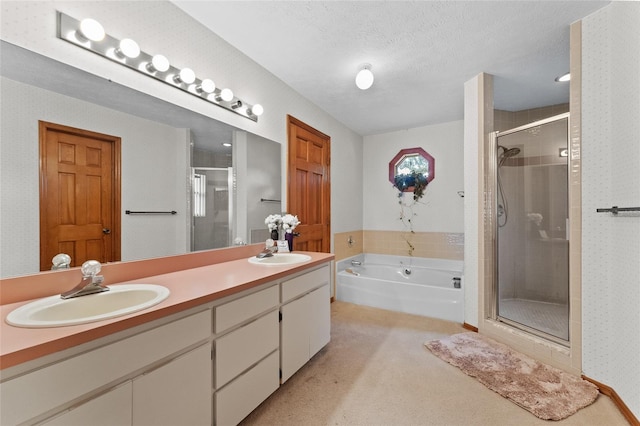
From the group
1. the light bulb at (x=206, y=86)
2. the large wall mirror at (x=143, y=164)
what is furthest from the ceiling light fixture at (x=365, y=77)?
the light bulb at (x=206, y=86)

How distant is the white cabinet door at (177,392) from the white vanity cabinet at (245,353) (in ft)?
0.22

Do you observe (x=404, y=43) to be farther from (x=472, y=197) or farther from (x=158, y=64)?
(x=158, y=64)

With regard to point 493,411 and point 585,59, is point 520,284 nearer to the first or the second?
point 493,411

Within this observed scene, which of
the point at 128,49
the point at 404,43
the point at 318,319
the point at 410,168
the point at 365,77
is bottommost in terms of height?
the point at 318,319

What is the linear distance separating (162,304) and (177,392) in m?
0.38

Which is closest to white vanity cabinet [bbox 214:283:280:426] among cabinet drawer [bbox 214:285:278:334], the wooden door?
cabinet drawer [bbox 214:285:278:334]

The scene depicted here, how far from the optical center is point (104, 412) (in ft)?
2.81

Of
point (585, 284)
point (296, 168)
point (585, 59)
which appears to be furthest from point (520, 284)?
point (296, 168)

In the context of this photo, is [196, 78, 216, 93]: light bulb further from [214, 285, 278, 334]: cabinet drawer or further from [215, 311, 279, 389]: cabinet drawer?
[215, 311, 279, 389]: cabinet drawer

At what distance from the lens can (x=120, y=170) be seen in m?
1.40

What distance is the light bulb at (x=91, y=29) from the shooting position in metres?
1.24

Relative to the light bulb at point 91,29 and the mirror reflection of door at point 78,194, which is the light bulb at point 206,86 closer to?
the light bulb at point 91,29

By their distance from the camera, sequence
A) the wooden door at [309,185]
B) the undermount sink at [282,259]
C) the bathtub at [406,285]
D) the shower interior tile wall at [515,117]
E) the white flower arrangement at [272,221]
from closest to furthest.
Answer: the undermount sink at [282,259] → the white flower arrangement at [272,221] → the wooden door at [309,185] → the bathtub at [406,285] → the shower interior tile wall at [515,117]

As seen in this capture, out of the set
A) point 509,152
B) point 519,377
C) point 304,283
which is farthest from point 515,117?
point 304,283
